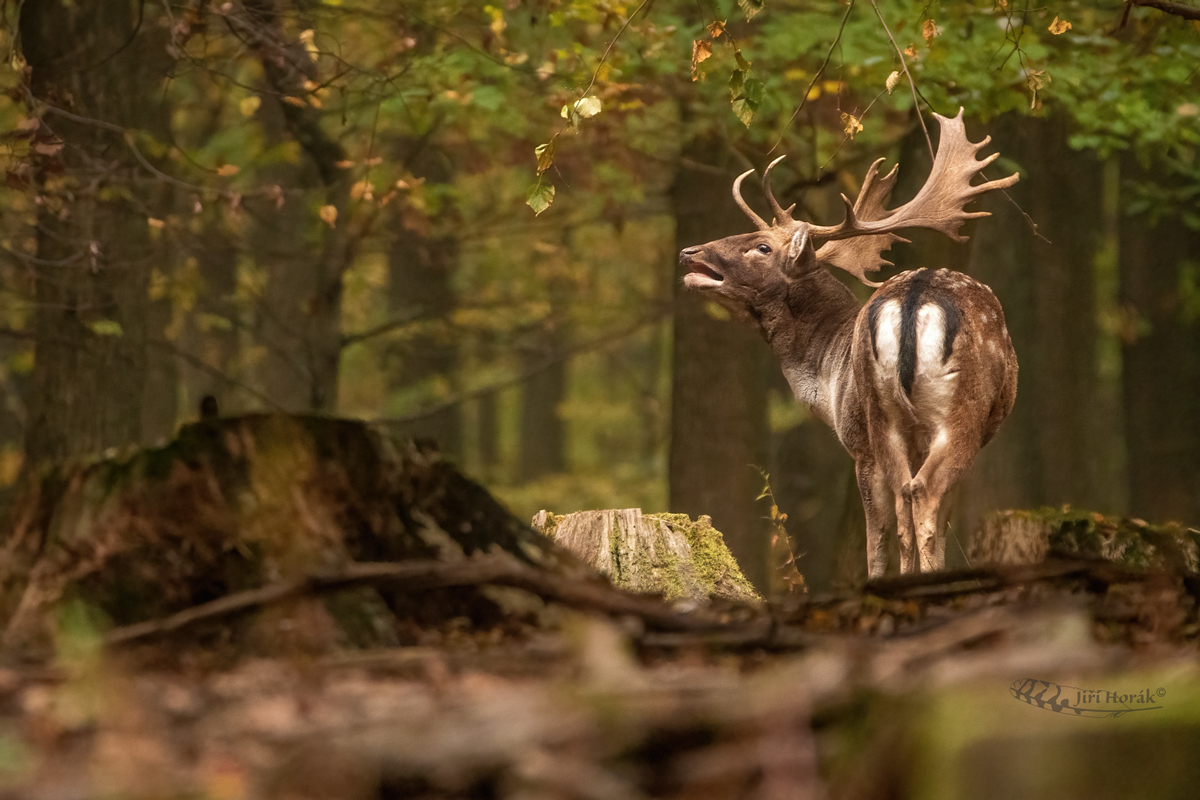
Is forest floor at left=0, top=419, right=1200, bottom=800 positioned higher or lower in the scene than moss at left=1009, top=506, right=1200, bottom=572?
lower

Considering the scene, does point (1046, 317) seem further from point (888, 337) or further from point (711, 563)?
point (711, 563)

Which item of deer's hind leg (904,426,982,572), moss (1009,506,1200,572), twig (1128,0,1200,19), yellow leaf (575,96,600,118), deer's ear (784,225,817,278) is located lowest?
moss (1009,506,1200,572)

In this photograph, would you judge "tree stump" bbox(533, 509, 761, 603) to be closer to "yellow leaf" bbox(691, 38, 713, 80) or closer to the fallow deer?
the fallow deer

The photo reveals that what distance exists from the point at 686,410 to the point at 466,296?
576 centimetres

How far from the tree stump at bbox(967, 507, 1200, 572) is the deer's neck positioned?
5.50ft

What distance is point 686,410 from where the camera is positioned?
465 inches

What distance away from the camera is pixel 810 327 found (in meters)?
8.00

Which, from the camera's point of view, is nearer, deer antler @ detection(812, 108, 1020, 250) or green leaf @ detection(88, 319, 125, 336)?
deer antler @ detection(812, 108, 1020, 250)

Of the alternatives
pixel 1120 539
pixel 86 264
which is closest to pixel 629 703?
pixel 1120 539

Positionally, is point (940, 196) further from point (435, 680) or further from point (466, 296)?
point (466, 296)

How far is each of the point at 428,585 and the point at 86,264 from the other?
7.15 m

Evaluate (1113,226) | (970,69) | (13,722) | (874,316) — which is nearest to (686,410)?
(970,69)

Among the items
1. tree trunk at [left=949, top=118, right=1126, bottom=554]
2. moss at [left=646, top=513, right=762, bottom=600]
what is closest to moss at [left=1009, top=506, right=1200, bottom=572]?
moss at [left=646, top=513, right=762, bottom=600]

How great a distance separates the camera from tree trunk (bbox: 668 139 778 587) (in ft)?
38.0
